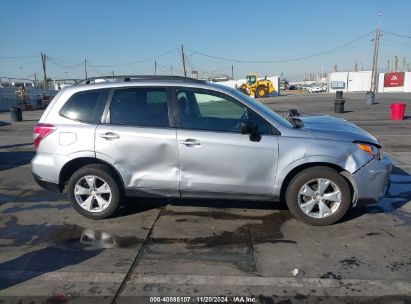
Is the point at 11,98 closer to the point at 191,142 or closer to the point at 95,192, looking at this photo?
the point at 95,192

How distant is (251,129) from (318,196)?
120 cm

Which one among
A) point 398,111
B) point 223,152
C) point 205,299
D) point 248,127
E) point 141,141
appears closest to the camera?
point 205,299

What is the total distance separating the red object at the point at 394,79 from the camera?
56094 millimetres

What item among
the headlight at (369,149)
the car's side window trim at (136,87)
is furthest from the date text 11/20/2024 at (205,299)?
the headlight at (369,149)

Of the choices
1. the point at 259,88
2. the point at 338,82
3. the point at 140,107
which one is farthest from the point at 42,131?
the point at 338,82

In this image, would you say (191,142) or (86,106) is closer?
(191,142)

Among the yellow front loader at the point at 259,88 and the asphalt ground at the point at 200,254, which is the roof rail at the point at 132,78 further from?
the yellow front loader at the point at 259,88

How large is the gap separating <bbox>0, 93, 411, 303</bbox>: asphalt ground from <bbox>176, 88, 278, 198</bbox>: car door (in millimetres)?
502

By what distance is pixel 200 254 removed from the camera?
3.94 metres

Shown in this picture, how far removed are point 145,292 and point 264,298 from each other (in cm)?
105


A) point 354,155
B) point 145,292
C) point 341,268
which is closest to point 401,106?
point 354,155

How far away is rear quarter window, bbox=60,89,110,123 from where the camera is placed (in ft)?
16.0

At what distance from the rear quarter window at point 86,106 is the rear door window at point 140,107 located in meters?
0.17

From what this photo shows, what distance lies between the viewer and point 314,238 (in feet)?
14.1
